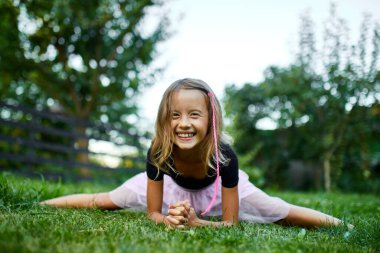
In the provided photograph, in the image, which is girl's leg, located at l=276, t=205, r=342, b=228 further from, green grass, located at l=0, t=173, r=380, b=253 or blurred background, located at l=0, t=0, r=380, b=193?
blurred background, located at l=0, t=0, r=380, b=193

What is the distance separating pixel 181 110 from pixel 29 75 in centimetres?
1053

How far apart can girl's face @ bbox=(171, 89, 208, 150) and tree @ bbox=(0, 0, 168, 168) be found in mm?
8870

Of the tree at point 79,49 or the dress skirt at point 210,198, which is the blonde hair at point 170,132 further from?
the tree at point 79,49

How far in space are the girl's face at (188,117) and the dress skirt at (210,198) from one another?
0.67 meters

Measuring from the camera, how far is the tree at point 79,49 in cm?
1084

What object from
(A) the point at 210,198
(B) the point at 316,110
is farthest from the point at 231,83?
(A) the point at 210,198

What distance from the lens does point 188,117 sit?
2.59 metres

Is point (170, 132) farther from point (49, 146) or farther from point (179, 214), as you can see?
point (49, 146)

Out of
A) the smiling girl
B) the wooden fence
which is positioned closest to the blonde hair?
the smiling girl

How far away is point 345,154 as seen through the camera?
36.7 feet

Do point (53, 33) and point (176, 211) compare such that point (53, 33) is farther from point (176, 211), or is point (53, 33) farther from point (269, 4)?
point (176, 211)

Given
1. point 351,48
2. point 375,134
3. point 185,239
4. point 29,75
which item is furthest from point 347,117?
point 29,75

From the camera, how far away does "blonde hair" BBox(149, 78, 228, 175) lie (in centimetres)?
269

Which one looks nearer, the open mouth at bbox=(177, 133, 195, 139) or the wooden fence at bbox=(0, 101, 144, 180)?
the open mouth at bbox=(177, 133, 195, 139)
